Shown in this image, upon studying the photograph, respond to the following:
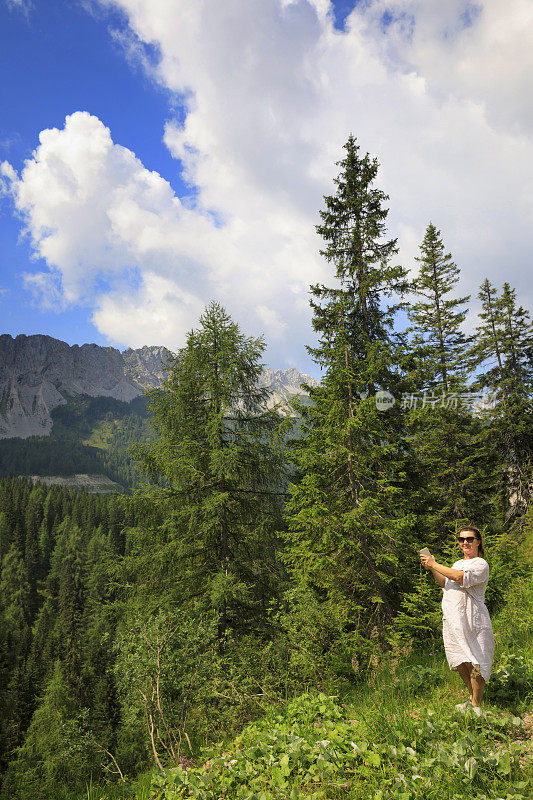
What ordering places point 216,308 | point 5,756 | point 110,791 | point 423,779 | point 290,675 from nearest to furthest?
point 423,779 < point 110,791 < point 290,675 < point 216,308 < point 5,756

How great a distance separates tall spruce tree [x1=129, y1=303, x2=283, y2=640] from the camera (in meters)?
10.1

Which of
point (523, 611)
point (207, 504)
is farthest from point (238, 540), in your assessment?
point (523, 611)

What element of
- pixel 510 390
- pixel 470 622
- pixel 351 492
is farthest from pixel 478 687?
pixel 510 390

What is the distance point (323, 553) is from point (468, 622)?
5.69 metres

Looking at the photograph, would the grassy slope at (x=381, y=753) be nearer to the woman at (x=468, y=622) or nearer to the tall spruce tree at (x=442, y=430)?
the woman at (x=468, y=622)

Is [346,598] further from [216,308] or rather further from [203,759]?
[216,308]

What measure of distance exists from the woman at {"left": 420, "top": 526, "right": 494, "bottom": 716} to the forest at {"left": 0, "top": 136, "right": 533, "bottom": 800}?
503 mm

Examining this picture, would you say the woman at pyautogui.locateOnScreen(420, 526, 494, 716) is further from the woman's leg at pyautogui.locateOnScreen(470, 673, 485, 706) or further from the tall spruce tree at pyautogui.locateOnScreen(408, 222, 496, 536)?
the tall spruce tree at pyautogui.locateOnScreen(408, 222, 496, 536)

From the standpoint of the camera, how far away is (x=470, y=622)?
396 centimetres

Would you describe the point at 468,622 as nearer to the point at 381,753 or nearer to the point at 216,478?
the point at 381,753

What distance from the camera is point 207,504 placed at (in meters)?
9.76

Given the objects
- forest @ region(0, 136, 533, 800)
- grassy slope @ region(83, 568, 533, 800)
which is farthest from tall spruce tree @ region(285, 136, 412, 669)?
grassy slope @ region(83, 568, 533, 800)

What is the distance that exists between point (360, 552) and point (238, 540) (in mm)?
3610

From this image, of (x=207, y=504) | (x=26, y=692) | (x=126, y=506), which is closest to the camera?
(x=207, y=504)
